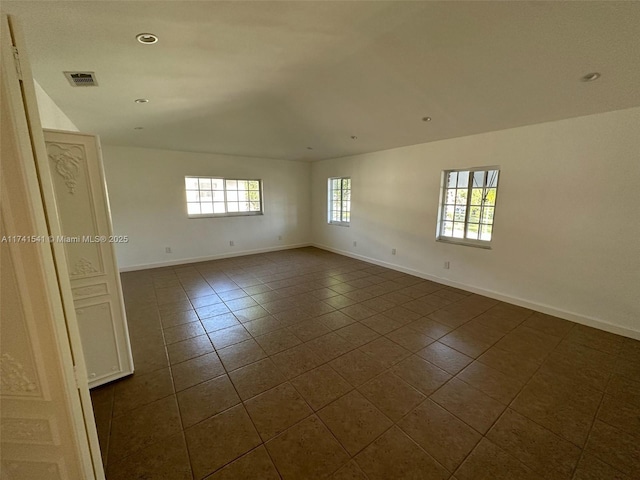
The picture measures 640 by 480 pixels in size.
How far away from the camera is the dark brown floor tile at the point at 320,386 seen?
1.97m

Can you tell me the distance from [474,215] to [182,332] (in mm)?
4494

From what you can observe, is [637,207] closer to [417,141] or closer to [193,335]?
[417,141]

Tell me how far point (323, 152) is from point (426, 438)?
5.40 metres

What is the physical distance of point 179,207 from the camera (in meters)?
5.59

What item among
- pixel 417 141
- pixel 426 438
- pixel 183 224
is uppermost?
pixel 417 141

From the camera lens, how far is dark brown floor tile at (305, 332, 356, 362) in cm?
252

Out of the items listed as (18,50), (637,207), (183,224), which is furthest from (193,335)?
(637,207)

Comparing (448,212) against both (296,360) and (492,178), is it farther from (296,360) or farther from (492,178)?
(296,360)

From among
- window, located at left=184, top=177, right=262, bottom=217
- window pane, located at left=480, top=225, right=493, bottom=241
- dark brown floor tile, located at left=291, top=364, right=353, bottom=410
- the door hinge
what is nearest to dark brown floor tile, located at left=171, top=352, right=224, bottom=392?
dark brown floor tile, located at left=291, top=364, right=353, bottom=410

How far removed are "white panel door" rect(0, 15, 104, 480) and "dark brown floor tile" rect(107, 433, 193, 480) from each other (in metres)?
0.59

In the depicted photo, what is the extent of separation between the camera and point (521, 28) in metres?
1.83

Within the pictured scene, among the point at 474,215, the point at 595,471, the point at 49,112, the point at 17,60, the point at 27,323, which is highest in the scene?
the point at 49,112

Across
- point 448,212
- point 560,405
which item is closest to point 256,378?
point 560,405

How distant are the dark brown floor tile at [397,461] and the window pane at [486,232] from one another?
333 cm
